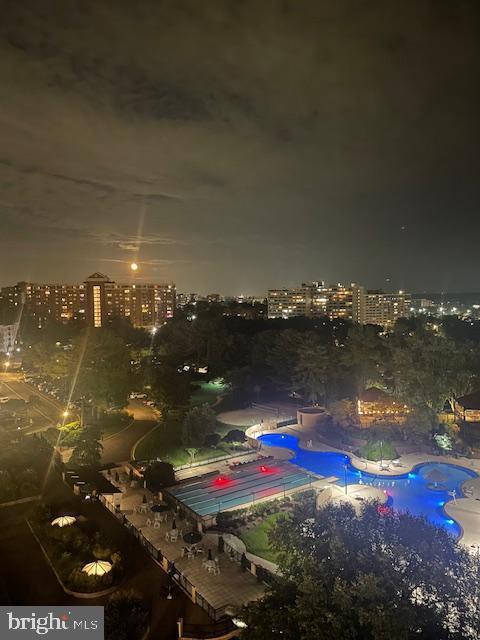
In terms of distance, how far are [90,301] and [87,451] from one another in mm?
83850

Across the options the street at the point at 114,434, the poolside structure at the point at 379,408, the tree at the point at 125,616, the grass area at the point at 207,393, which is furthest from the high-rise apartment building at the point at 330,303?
the tree at the point at 125,616

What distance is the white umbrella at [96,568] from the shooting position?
12406mm

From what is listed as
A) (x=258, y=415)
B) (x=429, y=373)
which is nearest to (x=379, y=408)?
(x=429, y=373)

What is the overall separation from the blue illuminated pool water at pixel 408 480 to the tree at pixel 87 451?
9.68 meters

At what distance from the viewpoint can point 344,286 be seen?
114 metres

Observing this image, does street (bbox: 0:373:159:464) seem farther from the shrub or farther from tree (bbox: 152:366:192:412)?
the shrub

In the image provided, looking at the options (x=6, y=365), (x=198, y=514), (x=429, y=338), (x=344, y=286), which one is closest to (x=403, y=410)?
(x=429, y=338)

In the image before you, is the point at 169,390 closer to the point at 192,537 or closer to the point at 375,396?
the point at 375,396

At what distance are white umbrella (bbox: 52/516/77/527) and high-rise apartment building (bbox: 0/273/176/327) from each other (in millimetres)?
85299

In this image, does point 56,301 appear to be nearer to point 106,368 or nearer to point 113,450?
point 106,368

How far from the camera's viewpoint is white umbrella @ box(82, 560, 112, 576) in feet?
40.7

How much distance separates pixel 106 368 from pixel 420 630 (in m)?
27.5

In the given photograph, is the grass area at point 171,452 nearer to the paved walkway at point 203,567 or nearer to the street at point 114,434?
the street at point 114,434

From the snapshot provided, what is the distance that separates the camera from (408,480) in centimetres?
2058
